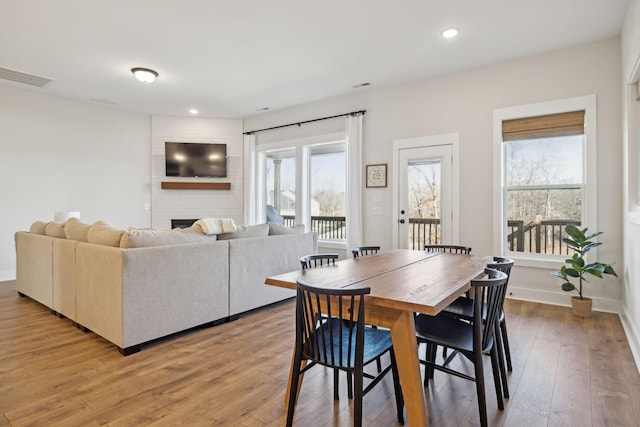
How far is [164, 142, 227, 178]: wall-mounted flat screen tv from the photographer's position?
22.4 ft

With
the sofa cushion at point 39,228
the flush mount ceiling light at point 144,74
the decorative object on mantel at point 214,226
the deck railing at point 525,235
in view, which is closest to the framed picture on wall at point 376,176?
the deck railing at point 525,235

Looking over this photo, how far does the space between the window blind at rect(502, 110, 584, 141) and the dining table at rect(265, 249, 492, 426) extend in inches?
89.2

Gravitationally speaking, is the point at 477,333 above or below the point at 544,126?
below

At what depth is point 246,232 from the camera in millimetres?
3551

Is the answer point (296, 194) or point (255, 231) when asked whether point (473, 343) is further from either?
point (296, 194)

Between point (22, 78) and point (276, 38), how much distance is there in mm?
3817

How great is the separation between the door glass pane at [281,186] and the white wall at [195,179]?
25.5 inches

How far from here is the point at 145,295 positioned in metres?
2.72

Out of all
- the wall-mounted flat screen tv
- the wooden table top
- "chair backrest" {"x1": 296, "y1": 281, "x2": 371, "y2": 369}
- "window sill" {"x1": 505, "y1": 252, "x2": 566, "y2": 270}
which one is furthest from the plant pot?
the wall-mounted flat screen tv

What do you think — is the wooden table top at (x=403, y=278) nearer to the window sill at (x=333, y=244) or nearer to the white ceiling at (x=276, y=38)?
the white ceiling at (x=276, y=38)

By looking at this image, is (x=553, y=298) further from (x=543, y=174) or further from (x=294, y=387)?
(x=294, y=387)

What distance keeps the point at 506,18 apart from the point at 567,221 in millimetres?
2340

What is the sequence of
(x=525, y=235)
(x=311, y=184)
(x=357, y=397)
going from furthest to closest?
(x=311, y=184) < (x=525, y=235) < (x=357, y=397)

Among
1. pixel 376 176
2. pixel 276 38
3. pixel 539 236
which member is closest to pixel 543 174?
A: pixel 539 236
